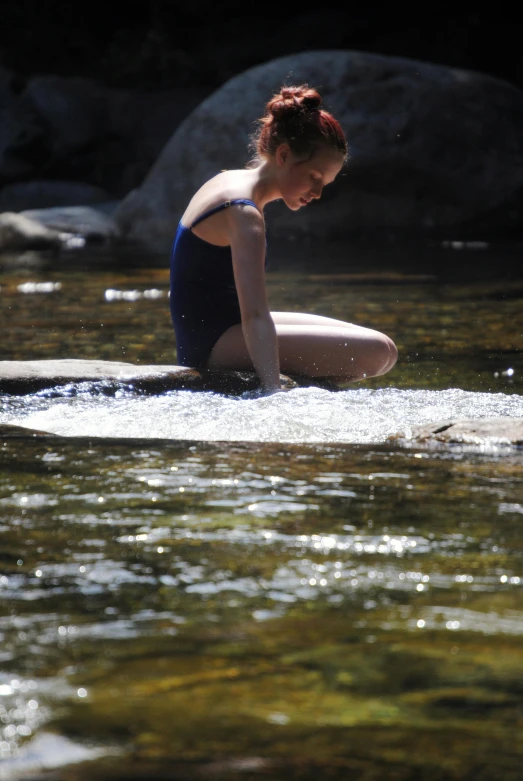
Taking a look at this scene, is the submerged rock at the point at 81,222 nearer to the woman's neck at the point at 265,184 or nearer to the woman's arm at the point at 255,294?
the woman's neck at the point at 265,184

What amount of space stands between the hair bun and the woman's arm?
16.6 inches

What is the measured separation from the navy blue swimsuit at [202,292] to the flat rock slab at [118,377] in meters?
0.23

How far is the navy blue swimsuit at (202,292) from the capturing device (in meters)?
4.99

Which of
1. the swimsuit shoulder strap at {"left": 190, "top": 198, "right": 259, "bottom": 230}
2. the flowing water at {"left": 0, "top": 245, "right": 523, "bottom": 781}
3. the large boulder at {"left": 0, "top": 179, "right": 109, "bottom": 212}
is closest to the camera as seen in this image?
the flowing water at {"left": 0, "top": 245, "right": 523, "bottom": 781}

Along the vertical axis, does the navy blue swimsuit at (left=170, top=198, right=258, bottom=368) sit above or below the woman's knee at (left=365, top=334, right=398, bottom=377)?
above

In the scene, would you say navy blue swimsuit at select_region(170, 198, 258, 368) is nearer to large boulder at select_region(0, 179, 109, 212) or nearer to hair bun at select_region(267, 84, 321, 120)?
hair bun at select_region(267, 84, 321, 120)

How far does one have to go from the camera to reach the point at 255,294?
4602 mm

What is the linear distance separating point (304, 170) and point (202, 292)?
724mm

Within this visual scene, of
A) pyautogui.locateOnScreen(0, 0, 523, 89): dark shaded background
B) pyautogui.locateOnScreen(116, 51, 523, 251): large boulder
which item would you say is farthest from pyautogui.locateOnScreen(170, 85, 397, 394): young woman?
pyautogui.locateOnScreen(0, 0, 523, 89): dark shaded background

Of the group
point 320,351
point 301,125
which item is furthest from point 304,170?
point 320,351

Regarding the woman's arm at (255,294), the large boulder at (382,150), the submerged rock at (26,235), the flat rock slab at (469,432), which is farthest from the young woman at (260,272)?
the submerged rock at (26,235)

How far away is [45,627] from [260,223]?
2730mm

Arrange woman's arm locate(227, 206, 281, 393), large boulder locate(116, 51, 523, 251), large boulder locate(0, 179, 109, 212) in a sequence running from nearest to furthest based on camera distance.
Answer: woman's arm locate(227, 206, 281, 393), large boulder locate(116, 51, 523, 251), large boulder locate(0, 179, 109, 212)

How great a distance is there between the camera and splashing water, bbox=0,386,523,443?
404cm
